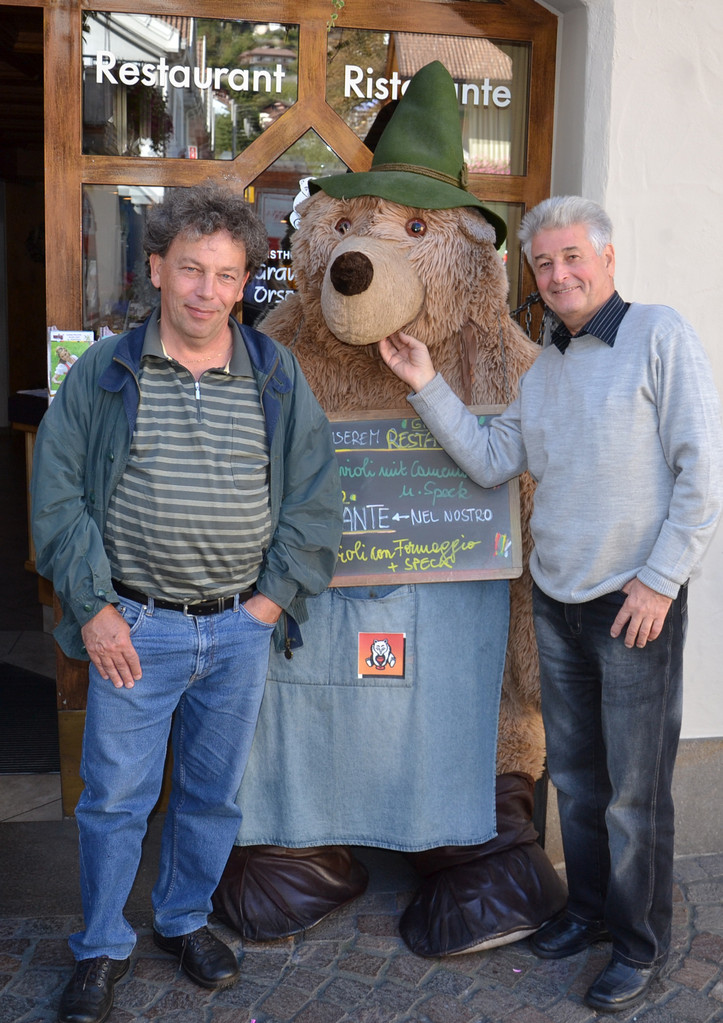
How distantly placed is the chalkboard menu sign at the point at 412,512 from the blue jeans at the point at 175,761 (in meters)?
0.48

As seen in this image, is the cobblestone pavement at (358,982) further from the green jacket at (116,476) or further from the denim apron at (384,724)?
the green jacket at (116,476)

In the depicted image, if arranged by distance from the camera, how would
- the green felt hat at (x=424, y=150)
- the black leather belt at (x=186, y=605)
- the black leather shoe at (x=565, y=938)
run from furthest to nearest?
the black leather shoe at (x=565, y=938)
the green felt hat at (x=424, y=150)
the black leather belt at (x=186, y=605)

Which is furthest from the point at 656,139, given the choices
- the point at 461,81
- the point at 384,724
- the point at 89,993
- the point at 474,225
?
the point at 89,993

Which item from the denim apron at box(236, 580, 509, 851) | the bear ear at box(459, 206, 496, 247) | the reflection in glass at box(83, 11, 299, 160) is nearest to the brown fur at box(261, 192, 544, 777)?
the bear ear at box(459, 206, 496, 247)

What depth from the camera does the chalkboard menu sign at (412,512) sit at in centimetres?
311

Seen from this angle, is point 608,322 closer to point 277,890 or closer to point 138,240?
point 138,240

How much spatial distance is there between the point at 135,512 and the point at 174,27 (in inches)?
77.5

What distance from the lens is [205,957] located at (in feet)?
9.50

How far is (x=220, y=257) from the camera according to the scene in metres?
2.59

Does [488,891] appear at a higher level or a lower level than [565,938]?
higher

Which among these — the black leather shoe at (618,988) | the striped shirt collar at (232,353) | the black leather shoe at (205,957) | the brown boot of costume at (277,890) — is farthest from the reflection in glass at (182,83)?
the black leather shoe at (618,988)

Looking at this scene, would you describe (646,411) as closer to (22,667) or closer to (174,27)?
(174,27)

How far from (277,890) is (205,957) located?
1.13ft

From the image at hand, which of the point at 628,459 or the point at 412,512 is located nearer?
the point at 628,459
